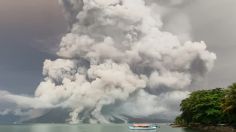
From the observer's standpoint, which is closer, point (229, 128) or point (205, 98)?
point (229, 128)

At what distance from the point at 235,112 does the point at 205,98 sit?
59.2 meters

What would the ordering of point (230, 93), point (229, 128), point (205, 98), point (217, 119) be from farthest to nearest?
point (205, 98)
point (217, 119)
point (229, 128)
point (230, 93)

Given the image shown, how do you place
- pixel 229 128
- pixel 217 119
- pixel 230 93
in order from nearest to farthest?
pixel 230 93 → pixel 229 128 → pixel 217 119

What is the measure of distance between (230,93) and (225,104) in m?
4.62

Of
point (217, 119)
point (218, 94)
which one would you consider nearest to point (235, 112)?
point (217, 119)

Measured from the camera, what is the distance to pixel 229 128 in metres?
147

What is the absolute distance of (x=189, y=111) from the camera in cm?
19900

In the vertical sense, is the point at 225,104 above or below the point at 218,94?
below

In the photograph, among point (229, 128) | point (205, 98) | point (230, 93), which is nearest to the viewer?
point (230, 93)

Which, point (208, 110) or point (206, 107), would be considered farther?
point (206, 107)

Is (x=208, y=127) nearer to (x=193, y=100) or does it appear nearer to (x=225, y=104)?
(x=193, y=100)

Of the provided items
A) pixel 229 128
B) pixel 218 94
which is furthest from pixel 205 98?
pixel 229 128

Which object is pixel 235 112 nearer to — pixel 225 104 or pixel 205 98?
pixel 225 104

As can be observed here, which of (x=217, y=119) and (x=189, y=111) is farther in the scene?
(x=189, y=111)
